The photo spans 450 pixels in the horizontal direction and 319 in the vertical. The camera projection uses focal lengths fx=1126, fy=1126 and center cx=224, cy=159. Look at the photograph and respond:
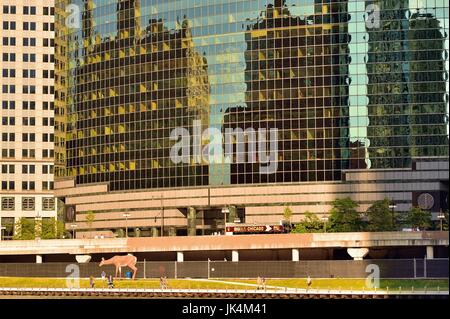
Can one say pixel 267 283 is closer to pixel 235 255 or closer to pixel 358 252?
pixel 358 252

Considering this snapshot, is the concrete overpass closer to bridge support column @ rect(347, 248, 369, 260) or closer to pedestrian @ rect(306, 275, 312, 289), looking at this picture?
bridge support column @ rect(347, 248, 369, 260)

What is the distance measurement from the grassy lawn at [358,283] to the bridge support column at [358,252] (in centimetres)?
2245

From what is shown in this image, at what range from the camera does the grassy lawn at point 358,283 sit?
14881cm

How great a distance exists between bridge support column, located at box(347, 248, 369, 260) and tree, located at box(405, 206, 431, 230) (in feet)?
52.0

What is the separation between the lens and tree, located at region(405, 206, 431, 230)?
19512 centimetres

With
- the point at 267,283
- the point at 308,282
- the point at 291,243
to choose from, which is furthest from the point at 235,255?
the point at 308,282

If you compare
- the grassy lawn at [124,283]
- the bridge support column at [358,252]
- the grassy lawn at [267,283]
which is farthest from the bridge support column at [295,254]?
the grassy lawn at [124,283]

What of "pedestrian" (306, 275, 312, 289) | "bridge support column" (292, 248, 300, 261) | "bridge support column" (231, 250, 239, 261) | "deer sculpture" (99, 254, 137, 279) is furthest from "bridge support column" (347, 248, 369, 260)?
"deer sculpture" (99, 254, 137, 279)

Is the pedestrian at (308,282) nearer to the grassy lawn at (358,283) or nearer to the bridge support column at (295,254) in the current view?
the grassy lawn at (358,283)

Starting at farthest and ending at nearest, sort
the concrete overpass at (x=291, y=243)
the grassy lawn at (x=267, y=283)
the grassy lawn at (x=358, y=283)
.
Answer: the concrete overpass at (x=291, y=243) → the grassy lawn at (x=267, y=283) → the grassy lawn at (x=358, y=283)

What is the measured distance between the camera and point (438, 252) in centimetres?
18050
